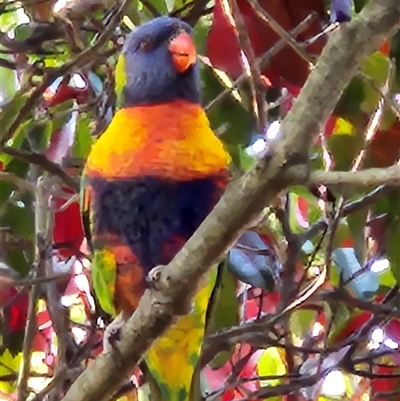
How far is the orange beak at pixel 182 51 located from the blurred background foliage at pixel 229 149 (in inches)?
1.3

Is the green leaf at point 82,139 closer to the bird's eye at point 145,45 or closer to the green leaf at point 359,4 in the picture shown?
the bird's eye at point 145,45

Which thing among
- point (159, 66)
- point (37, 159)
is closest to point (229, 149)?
point (159, 66)

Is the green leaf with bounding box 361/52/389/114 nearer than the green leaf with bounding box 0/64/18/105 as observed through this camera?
Yes

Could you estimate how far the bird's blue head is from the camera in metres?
0.97

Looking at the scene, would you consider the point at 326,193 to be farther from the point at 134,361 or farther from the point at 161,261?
the point at 134,361

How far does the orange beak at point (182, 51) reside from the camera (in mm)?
958

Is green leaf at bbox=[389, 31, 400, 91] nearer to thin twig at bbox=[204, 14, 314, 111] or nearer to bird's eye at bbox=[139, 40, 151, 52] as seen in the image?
thin twig at bbox=[204, 14, 314, 111]

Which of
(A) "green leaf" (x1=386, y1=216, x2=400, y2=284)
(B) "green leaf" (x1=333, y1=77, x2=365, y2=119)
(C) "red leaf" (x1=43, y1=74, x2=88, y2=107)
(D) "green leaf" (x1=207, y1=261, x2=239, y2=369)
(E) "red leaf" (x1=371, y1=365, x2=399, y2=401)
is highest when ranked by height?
(C) "red leaf" (x1=43, y1=74, x2=88, y2=107)

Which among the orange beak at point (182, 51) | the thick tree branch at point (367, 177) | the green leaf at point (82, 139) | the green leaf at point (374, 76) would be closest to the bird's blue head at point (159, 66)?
the orange beak at point (182, 51)

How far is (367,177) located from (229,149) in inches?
19.7

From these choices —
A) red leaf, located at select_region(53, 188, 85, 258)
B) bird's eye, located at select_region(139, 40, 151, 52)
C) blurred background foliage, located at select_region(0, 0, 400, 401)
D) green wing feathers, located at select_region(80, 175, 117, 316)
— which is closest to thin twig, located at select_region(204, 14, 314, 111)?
blurred background foliage, located at select_region(0, 0, 400, 401)

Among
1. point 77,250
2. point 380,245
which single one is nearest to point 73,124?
point 77,250

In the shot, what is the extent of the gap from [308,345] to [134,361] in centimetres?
52

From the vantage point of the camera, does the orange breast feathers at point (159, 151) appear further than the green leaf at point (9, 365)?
No
